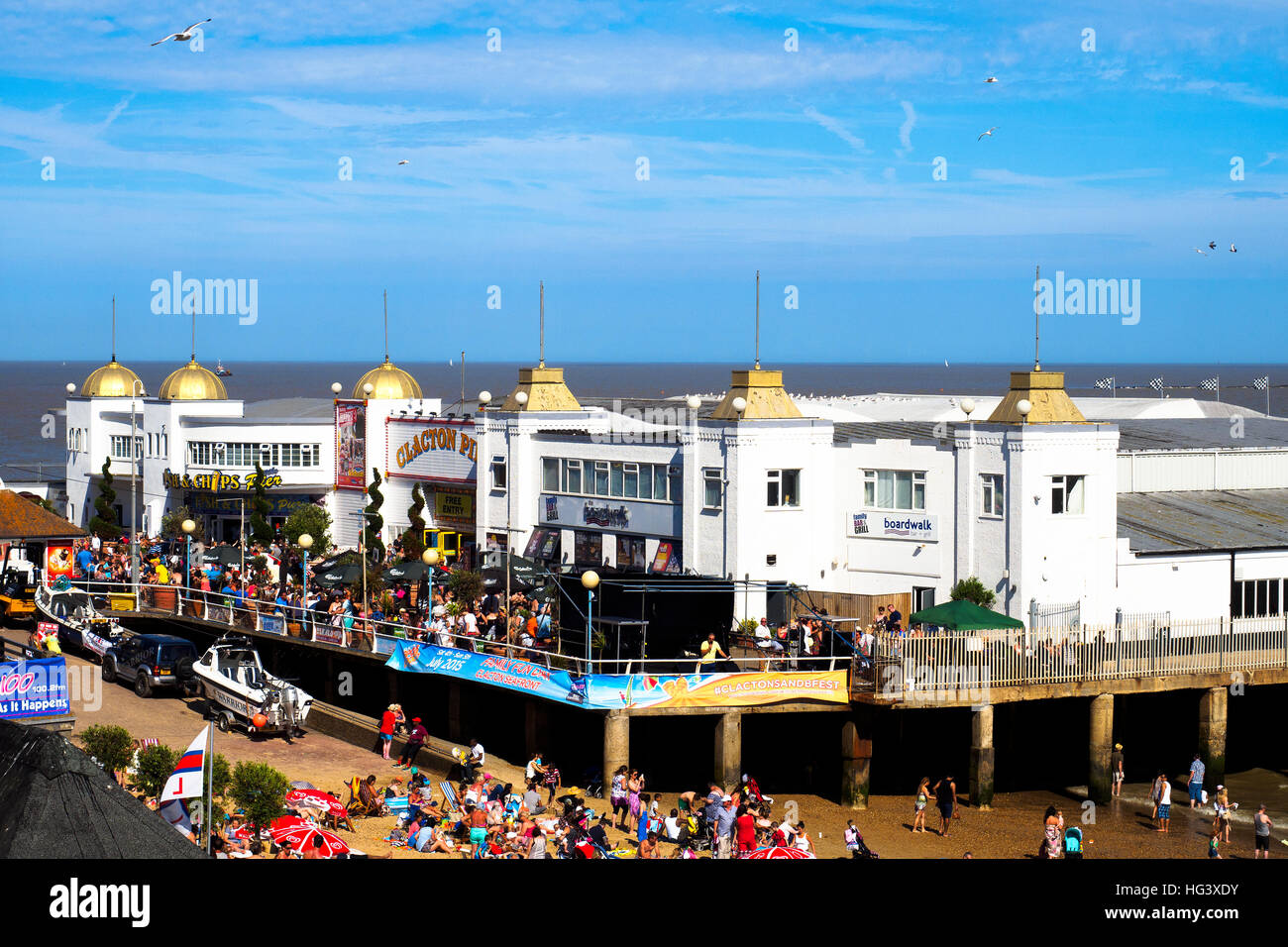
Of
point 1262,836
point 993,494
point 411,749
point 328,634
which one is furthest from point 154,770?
point 993,494

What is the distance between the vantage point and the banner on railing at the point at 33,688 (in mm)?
23719

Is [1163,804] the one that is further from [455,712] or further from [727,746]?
[455,712]

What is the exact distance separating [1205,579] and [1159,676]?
223 inches

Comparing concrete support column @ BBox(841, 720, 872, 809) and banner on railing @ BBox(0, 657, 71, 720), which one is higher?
banner on railing @ BBox(0, 657, 71, 720)

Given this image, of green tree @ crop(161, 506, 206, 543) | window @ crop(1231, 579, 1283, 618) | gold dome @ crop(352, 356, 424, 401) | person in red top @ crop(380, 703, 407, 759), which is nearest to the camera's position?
person in red top @ crop(380, 703, 407, 759)

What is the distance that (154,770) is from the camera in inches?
1089

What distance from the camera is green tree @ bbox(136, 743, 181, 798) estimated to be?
89.9ft

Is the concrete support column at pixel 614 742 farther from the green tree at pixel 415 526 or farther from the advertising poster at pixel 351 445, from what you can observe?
the advertising poster at pixel 351 445

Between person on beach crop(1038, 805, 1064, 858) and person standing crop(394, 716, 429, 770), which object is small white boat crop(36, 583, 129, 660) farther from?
person on beach crop(1038, 805, 1064, 858)

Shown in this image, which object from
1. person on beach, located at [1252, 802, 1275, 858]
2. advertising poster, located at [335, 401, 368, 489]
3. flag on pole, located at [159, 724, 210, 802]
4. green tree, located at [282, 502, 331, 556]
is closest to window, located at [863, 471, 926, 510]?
person on beach, located at [1252, 802, 1275, 858]

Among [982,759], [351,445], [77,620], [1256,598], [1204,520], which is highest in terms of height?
[351,445]

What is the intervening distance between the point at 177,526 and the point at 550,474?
693 inches

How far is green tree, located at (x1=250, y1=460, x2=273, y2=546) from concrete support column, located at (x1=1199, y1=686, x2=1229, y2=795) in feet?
110
